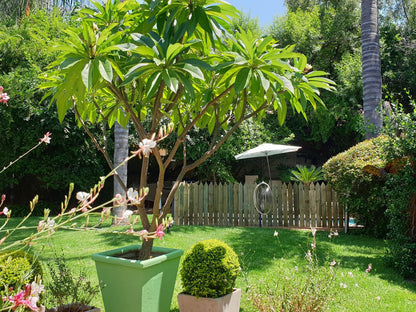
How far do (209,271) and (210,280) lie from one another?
0.27 feet

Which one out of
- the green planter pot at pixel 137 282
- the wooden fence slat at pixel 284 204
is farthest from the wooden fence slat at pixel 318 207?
the green planter pot at pixel 137 282

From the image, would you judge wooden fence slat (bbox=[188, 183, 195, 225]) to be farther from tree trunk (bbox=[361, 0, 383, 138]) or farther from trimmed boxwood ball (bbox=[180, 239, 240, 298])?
trimmed boxwood ball (bbox=[180, 239, 240, 298])

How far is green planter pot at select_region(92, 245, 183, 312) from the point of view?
9.68 feet

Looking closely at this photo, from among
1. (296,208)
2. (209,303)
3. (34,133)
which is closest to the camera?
(209,303)

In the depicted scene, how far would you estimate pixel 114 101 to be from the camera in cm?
377

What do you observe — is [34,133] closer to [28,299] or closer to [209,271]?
[209,271]

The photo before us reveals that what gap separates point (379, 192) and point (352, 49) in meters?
11.6

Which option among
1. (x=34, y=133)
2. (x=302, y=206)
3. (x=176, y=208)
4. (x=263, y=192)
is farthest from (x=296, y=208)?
(x=34, y=133)

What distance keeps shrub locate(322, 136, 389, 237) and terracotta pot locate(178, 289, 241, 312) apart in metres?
5.40

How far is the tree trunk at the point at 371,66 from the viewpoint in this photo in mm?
9445

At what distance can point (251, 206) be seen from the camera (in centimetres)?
1081

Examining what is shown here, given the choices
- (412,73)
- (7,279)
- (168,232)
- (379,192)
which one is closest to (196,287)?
(7,279)

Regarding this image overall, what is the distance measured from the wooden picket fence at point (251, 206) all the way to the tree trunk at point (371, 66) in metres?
2.26

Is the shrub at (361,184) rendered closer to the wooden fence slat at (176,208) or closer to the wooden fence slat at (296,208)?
the wooden fence slat at (296,208)
